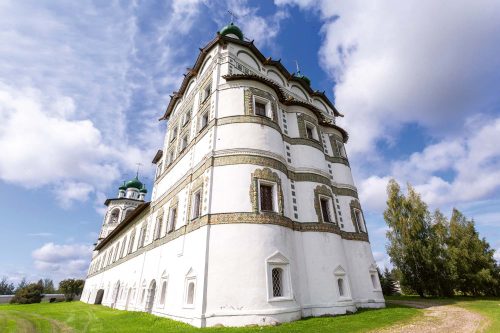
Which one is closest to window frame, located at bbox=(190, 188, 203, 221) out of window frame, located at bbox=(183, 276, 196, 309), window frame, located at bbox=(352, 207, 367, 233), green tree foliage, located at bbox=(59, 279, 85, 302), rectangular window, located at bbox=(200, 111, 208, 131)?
window frame, located at bbox=(183, 276, 196, 309)

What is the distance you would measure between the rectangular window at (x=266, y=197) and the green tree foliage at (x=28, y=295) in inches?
1909

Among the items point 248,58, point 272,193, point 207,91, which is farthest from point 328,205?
point 248,58

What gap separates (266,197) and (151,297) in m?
9.93

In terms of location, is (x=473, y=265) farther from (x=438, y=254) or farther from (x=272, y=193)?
(x=272, y=193)

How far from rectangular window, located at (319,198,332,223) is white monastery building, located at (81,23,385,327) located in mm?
66

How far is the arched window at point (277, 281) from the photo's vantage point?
11516mm

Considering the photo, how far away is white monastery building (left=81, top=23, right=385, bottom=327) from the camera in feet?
36.7

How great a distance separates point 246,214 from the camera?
40.0ft

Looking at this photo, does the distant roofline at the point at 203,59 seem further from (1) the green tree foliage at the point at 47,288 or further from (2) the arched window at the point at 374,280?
(1) the green tree foliage at the point at 47,288

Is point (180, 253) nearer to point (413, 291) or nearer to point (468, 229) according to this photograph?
point (413, 291)

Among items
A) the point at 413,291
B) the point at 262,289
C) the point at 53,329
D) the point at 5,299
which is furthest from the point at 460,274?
the point at 5,299

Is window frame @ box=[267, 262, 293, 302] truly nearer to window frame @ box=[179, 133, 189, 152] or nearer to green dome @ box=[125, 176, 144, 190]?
window frame @ box=[179, 133, 189, 152]

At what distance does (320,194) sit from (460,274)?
A: 1842cm

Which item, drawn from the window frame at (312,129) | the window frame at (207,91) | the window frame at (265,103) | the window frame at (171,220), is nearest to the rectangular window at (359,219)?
the window frame at (312,129)
